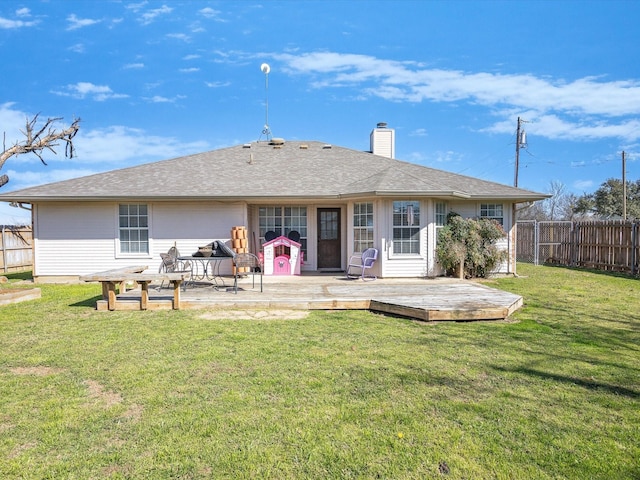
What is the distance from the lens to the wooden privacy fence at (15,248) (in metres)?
14.6

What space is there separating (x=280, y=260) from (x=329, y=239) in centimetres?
207

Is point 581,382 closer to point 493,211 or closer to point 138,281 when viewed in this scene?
point 138,281

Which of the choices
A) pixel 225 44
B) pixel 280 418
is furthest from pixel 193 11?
pixel 280 418

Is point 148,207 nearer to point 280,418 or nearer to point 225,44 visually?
point 225,44

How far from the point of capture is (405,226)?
10461 mm

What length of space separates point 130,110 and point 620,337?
16177 mm

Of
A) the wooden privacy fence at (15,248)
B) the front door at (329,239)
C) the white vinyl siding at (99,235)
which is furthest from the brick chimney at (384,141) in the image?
the wooden privacy fence at (15,248)

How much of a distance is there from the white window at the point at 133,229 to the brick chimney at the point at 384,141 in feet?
31.6

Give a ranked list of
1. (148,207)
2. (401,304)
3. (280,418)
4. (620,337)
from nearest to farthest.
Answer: (280,418), (620,337), (401,304), (148,207)

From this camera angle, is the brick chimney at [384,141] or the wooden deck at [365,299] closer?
the wooden deck at [365,299]

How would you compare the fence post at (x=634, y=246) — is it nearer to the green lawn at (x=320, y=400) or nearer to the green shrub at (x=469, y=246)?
the green shrub at (x=469, y=246)

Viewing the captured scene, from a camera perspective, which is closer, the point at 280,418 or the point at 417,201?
the point at 280,418

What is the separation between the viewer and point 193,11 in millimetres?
10234

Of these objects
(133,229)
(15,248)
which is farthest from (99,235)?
(15,248)
